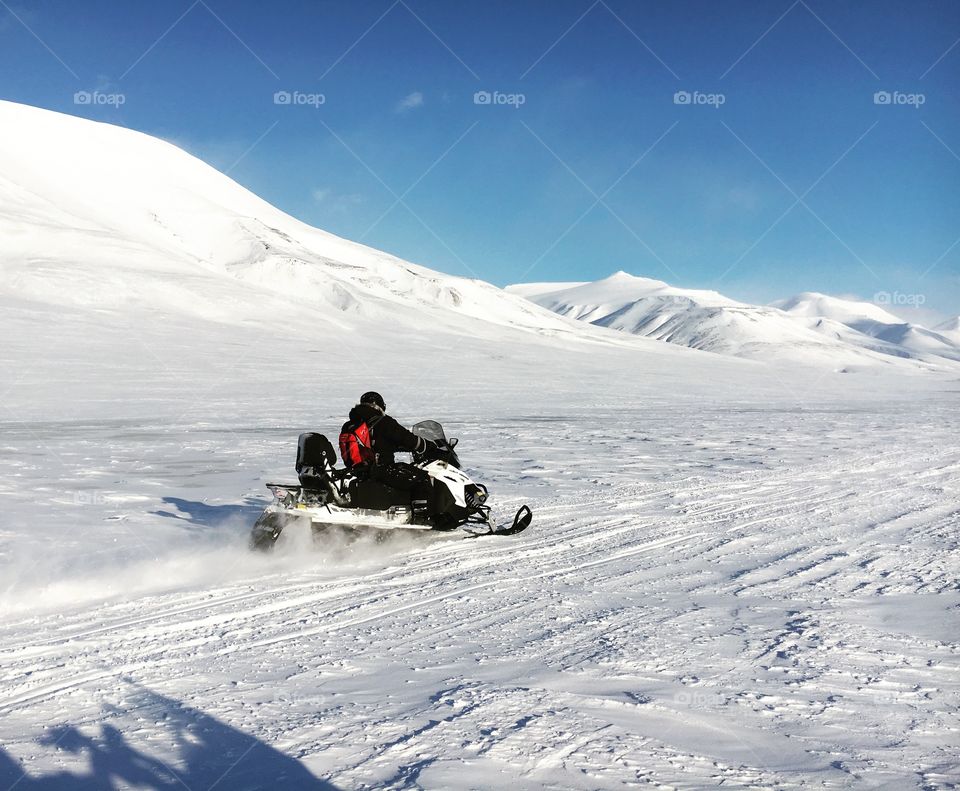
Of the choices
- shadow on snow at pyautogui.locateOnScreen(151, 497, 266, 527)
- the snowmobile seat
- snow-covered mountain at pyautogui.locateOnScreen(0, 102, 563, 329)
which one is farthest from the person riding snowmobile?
snow-covered mountain at pyautogui.locateOnScreen(0, 102, 563, 329)

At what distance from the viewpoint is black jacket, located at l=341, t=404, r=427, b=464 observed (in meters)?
7.80

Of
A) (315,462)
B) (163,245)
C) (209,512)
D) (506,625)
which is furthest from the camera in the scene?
(163,245)

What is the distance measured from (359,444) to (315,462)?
0.50m

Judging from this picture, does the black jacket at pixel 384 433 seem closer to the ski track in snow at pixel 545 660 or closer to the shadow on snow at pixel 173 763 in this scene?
the ski track in snow at pixel 545 660

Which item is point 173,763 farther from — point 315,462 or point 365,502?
point 365,502

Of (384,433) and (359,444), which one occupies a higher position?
(384,433)

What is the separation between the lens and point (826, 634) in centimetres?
516

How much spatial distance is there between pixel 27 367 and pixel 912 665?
3601 cm

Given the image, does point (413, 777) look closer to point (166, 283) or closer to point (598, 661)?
point (598, 661)

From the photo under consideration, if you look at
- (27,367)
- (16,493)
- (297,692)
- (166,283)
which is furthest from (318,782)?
(166,283)

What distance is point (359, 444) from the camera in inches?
311

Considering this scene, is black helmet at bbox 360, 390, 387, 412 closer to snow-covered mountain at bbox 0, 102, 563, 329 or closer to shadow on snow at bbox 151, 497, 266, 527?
shadow on snow at bbox 151, 497, 266, 527

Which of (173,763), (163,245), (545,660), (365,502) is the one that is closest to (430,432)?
(365,502)

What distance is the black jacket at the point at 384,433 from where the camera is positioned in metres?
7.80
